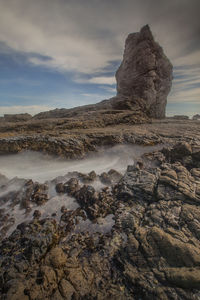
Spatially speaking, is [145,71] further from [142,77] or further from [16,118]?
[16,118]

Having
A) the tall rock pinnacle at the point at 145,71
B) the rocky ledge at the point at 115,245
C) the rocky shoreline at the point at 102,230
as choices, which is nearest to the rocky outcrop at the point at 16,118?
the rocky shoreline at the point at 102,230

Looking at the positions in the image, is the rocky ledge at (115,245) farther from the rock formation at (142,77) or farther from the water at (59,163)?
the rock formation at (142,77)

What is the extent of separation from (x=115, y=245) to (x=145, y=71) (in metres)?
19.4

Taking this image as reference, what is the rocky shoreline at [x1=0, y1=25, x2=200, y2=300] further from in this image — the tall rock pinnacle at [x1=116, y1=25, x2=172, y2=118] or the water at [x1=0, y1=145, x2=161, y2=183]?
the tall rock pinnacle at [x1=116, y1=25, x2=172, y2=118]

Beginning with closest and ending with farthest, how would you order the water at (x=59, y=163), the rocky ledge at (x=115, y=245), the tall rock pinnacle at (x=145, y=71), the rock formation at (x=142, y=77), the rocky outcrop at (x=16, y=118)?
the rocky ledge at (x=115, y=245) → the water at (x=59, y=163) → the rock formation at (x=142, y=77) → the tall rock pinnacle at (x=145, y=71) → the rocky outcrop at (x=16, y=118)

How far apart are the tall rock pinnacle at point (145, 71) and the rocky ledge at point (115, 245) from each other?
13923 mm

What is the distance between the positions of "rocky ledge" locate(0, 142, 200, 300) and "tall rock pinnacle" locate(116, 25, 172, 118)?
13923 millimetres

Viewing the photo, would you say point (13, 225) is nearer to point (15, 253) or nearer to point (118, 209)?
point (15, 253)

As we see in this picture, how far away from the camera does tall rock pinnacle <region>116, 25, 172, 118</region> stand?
57.8 ft

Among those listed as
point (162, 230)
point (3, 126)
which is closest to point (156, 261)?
point (162, 230)

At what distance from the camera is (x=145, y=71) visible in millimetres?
17641

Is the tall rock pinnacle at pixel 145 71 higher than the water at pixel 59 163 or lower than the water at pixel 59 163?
higher

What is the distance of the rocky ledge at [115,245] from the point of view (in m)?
3.01

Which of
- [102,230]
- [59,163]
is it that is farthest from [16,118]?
[102,230]
